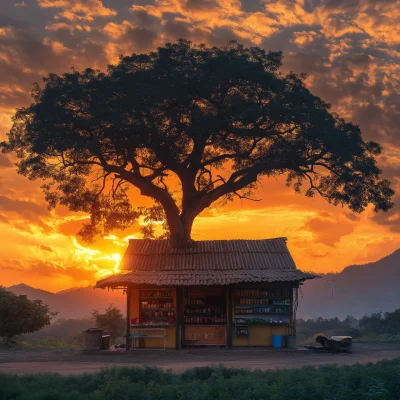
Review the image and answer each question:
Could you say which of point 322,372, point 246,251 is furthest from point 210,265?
point 322,372

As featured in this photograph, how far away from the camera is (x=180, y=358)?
2767cm

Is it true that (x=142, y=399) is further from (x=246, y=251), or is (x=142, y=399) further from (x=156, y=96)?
(x=156, y=96)

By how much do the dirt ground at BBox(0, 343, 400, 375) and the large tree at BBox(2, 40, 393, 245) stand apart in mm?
9041

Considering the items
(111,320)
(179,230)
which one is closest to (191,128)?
(179,230)

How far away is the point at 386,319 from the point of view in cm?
6756

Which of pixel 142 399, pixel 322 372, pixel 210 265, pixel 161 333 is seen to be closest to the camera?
pixel 142 399

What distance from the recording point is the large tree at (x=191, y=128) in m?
35.8

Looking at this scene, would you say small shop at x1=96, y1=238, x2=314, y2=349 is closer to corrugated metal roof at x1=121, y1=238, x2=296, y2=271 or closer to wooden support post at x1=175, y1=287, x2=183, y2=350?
wooden support post at x1=175, y1=287, x2=183, y2=350

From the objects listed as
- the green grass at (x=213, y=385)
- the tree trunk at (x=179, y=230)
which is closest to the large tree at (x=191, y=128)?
the tree trunk at (x=179, y=230)

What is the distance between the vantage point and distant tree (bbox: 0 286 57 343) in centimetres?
3609

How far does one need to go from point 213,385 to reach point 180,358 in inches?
379

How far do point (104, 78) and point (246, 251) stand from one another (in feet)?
43.0

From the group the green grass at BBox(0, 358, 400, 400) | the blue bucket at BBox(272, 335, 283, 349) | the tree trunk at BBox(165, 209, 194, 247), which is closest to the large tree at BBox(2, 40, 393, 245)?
the tree trunk at BBox(165, 209, 194, 247)

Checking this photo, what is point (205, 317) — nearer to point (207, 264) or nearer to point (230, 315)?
point (230, 315)
